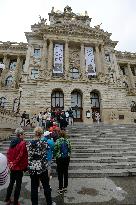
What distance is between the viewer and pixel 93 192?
7422 mm

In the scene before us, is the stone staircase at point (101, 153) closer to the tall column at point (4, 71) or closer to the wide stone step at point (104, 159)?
the wide stone step at point (104, 159)

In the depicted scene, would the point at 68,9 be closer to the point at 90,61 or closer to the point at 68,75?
the point at 90,61

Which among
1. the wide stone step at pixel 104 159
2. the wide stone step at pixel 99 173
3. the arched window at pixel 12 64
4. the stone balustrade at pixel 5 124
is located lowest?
the wide stone step at pixel 99 173

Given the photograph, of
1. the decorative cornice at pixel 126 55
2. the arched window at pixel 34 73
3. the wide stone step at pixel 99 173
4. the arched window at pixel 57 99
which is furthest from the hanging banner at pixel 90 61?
the wide stone step at pixel 99 173

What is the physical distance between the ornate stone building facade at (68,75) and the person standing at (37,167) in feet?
91.0

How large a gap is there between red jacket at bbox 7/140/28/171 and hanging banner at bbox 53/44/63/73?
31088 millimetres

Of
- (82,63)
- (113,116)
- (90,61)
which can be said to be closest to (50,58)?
(82,63)

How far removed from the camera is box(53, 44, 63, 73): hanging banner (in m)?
Answer: 37.2

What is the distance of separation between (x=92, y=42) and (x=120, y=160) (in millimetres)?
33351

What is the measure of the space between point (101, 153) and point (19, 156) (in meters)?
7.20

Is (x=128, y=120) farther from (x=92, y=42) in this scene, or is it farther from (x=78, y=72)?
(x=92, y=42)

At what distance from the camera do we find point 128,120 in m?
35.1

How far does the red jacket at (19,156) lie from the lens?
20.5ft

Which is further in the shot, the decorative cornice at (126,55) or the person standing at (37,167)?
the decorative cornice at (126,55)
